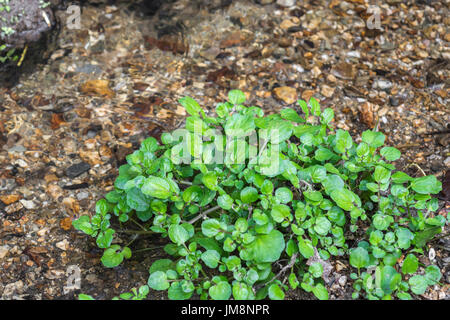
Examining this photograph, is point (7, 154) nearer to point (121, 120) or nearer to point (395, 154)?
point (121, 120)

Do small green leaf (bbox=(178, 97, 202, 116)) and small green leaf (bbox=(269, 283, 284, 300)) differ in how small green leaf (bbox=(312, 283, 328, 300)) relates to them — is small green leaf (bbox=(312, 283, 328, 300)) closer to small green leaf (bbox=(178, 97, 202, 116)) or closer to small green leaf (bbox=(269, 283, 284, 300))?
small green leaf (bbox=(269, 283, 284, 300))

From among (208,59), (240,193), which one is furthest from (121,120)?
(240,193)

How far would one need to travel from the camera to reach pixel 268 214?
1.72 meters

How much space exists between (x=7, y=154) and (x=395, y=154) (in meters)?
2.00

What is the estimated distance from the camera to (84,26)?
3.14 metres

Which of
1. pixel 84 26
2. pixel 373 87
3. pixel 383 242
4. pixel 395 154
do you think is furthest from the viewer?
pixel 84 26

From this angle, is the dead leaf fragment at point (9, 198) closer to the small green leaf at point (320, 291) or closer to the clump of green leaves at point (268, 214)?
the clump of green leaves at point (268, 214)

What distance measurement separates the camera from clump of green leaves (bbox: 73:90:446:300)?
1.64 meters

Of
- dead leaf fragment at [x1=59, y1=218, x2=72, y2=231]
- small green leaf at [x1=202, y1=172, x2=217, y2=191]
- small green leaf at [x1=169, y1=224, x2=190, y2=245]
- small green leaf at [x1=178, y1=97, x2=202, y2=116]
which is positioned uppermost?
small green leaf at [x1=178, y1=97, x2=202, y2=116]

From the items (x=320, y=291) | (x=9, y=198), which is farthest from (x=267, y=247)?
(x=9, y=198)

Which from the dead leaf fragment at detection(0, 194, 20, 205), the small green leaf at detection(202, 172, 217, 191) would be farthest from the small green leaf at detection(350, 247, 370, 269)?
the dead leaf fragment at detection(0, 194, 20, 205)

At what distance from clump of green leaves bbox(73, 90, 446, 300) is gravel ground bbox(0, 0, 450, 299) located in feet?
0.49

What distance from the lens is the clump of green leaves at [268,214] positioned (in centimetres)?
164
